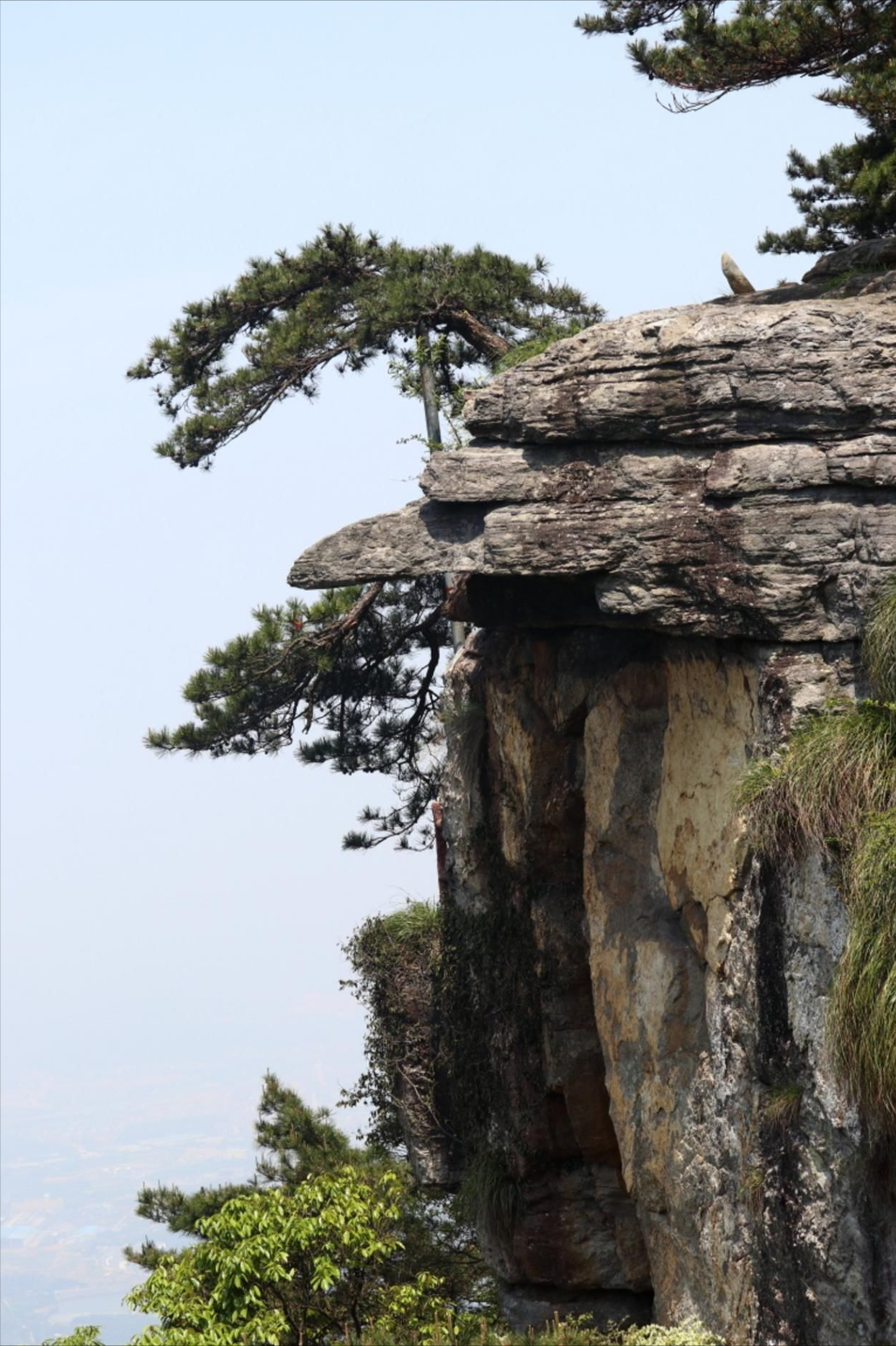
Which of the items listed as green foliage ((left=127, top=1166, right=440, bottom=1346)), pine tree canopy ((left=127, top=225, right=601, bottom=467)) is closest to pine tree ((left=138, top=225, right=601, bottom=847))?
pine tree canopy ((left=127, top=225, right=601, bottom=467))

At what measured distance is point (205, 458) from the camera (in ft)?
72.1

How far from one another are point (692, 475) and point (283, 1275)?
6.90 meters

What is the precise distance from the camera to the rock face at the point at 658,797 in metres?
11.2

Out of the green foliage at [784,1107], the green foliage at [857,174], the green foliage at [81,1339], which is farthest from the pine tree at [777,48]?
the green foliage at [81,1339]

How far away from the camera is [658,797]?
47.3ft

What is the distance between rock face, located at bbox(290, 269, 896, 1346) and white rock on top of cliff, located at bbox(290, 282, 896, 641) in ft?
0.08

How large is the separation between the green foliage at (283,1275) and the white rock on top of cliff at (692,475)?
524cm

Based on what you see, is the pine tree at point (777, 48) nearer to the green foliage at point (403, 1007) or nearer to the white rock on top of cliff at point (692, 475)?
the white rock on top of cliff at point (692, 475)

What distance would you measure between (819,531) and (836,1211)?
4.68 m

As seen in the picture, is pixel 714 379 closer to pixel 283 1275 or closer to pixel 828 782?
pixel 828 782

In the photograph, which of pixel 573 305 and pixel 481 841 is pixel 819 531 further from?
pixel 573 305

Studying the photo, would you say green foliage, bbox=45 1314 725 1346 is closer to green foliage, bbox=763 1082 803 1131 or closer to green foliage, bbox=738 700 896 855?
green foliage, bbox=763 1082 803 1131

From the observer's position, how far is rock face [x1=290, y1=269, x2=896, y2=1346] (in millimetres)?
11188

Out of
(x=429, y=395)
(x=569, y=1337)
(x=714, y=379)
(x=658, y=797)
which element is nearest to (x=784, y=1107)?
(x=569, y=1337)
